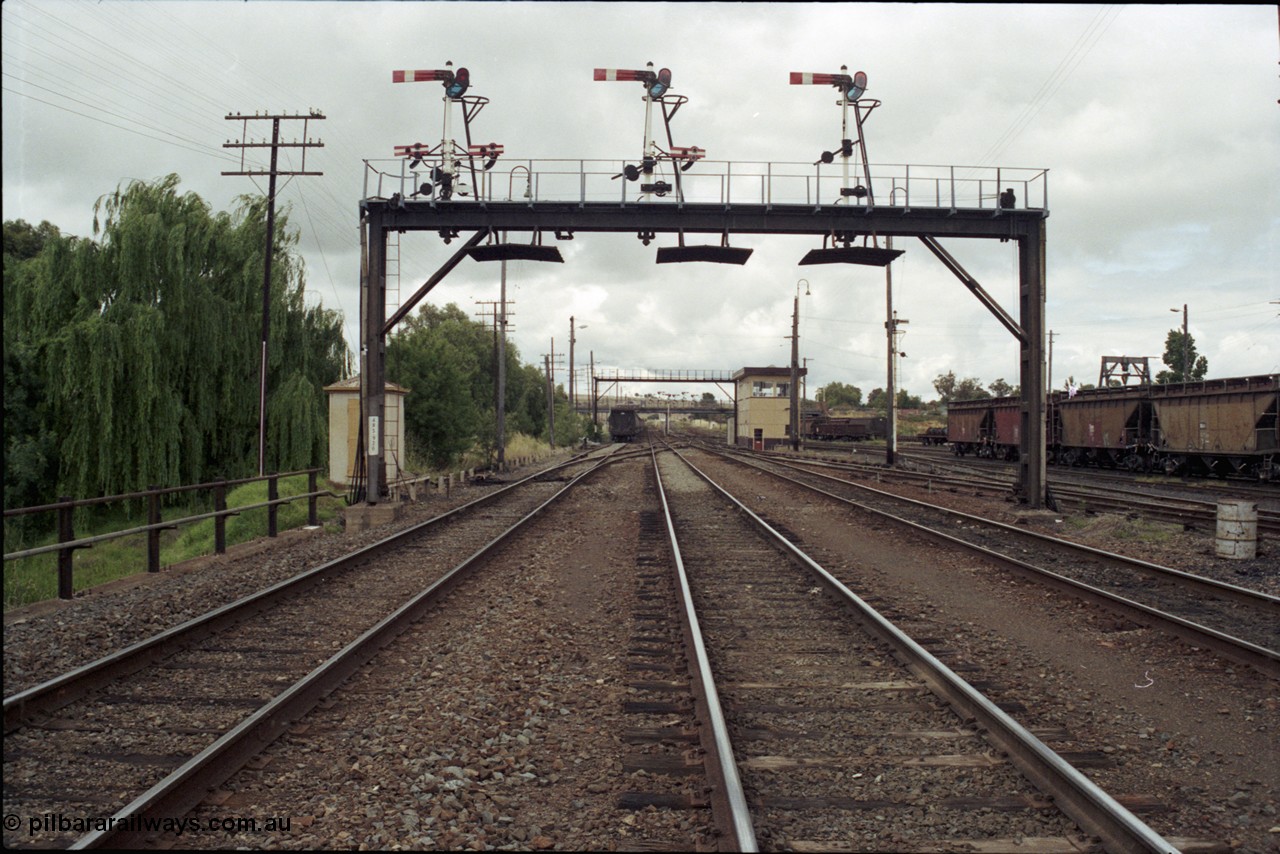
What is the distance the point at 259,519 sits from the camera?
1850 cm

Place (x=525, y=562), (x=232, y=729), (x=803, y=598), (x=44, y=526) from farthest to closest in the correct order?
(x=44, y=526) < (x=525, y=562) < (x=803, y=598) < (x=232, y=729)

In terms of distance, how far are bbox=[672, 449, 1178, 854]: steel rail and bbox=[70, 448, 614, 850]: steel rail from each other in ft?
13.9

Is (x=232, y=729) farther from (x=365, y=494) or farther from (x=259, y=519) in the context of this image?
(x=259, y=519)

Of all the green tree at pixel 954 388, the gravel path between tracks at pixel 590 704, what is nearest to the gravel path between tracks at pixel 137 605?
the gravel path between tracks at pixel 590 704

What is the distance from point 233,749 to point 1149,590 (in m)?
9.54

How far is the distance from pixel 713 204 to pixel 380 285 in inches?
290

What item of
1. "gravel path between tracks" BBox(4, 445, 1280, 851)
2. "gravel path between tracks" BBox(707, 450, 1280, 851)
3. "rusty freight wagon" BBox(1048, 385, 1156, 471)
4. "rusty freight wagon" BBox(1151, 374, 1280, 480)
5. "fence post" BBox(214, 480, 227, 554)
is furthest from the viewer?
"rusty freight wagon" BBox(1048, 385, 1156, 471)

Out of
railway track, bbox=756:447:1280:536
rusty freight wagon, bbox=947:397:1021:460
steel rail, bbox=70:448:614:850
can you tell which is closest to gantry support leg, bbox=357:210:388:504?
steel rail, bbox=70:448:614:850

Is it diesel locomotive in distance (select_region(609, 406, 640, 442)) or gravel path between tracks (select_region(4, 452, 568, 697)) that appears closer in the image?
gravel path between tracks (select_region(4, 452, 568, 697))

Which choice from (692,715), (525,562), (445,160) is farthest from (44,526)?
(692,715)

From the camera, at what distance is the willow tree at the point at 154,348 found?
20.6m

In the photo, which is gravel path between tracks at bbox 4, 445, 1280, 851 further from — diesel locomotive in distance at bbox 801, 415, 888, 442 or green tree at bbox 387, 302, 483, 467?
diesel locomotive in distance at bbox 801, 415, 888, 442

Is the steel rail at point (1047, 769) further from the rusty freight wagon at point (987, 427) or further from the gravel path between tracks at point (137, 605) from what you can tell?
the rusty freight wagon at point (987, 427)

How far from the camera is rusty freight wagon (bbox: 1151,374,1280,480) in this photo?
2347 cm
